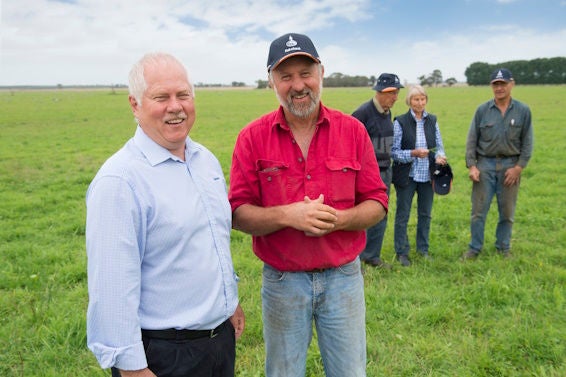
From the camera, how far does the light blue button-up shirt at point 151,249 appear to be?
182 cm

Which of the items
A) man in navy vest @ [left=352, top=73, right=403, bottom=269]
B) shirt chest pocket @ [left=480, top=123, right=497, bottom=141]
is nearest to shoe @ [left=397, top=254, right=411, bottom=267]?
man in navy vest @ [left=352, top=73, right=403, bottom=269]

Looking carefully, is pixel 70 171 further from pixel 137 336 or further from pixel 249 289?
pixel 137 336

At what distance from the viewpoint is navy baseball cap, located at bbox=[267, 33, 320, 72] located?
2.46m

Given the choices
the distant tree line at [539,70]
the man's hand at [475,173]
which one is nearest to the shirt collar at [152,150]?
the man's hand at [475,173]

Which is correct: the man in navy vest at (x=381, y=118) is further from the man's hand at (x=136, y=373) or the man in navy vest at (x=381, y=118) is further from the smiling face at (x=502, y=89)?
the man's hand at (x=136, y=373)

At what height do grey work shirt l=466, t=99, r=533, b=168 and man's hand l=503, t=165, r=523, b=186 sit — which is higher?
grey work shirt l=466, t=99, r=533, b=168

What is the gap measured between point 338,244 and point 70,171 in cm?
1156

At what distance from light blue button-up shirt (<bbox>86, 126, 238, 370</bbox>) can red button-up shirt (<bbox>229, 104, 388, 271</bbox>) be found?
0.32 m

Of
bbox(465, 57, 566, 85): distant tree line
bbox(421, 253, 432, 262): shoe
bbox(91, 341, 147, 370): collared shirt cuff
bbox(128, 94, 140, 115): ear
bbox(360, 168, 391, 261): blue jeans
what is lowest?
bbox(421, 253, 432, 262): shoe

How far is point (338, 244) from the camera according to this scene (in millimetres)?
2598

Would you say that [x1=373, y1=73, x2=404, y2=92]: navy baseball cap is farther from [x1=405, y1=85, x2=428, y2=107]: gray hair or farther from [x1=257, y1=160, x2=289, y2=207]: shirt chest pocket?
[x1=257, y1=160, x2=289, y2=207]: shirt chest pocket

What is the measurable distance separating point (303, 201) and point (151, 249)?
0.90m

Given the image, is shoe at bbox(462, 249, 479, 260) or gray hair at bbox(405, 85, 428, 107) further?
shoe at bbox(462, 249, 479, 260)

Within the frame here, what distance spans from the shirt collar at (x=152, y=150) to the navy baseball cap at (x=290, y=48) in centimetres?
85
